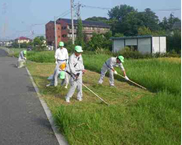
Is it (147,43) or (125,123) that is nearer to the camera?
(125,123)

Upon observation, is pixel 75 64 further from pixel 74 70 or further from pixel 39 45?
pixel 39 45

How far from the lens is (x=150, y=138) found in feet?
12.6

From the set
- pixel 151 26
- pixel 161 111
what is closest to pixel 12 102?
pixel 161 111

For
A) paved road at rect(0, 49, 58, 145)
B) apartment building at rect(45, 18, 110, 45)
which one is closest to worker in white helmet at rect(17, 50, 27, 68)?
paved road at rect(0, 49, 58, 145)

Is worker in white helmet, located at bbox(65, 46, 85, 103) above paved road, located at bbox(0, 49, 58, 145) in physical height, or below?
above

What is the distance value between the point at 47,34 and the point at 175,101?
208 feet

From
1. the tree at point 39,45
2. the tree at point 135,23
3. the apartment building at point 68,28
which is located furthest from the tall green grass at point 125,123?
the apartment building at point 68,28

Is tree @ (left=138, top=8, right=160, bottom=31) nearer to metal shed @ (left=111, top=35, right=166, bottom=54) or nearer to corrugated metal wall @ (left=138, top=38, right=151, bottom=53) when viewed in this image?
metal shed @ (left=111, top=35, right=166, bottom=54)

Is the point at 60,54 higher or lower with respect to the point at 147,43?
lower

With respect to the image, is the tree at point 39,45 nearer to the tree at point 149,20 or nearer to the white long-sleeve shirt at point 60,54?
the tree at point 149,20

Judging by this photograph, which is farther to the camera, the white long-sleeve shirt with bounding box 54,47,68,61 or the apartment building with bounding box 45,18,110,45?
the apartment building with bounding box 45,18,110,45

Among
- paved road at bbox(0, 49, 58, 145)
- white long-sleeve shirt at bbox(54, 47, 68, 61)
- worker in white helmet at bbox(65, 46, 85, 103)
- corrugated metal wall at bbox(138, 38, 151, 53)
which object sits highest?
corrugated metal wall at bbox(138, 38, 151, 53)

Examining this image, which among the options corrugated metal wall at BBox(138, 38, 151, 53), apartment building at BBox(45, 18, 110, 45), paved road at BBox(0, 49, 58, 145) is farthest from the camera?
apartment building at BBox(45, 18, 110, 45)

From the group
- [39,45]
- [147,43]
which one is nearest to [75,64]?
[147,43]
